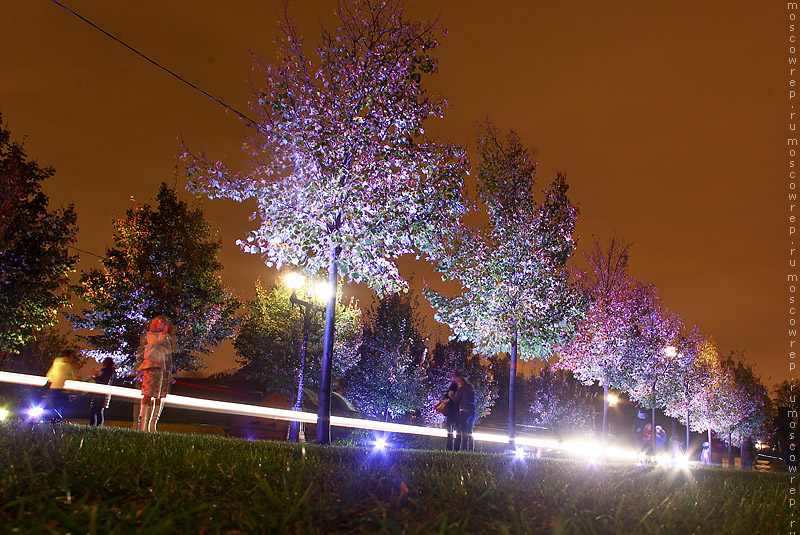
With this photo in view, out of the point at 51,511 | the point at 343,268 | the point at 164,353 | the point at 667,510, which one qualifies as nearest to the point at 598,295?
the point at 343,268

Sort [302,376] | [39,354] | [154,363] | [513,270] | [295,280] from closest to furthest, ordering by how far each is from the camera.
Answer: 1. [154,363]
2. [295,280]
3. [513,270]
4. [302,376]
5. [39,354]

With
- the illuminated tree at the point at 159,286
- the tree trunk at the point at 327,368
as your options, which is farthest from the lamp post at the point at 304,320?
the illuminated tree at the point at 159,286

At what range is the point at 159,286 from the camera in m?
28.9

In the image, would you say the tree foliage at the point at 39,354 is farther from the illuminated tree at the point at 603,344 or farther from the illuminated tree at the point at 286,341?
the illuminated tree at the point at 603,344

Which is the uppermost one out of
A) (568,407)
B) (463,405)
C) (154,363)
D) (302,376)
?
(154,363)

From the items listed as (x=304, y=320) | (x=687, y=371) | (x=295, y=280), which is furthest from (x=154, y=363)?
(x=687, y=371)

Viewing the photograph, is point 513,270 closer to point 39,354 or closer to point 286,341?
point 286,341

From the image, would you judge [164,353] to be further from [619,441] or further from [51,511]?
[619,441]

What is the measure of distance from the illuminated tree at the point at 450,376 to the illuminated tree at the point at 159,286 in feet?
55.2

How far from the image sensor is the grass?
2.90m

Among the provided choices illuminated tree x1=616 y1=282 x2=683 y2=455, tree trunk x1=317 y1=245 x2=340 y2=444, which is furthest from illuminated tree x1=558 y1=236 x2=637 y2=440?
tree trunk x1=317 y1=245 x2=340 y2=444

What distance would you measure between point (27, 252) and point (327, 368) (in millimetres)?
19582

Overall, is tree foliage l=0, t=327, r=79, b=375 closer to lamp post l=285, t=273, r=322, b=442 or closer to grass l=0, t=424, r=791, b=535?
lamp post l=285, t=273, r=322, b=442

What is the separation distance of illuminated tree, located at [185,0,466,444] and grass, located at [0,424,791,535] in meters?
6.53
